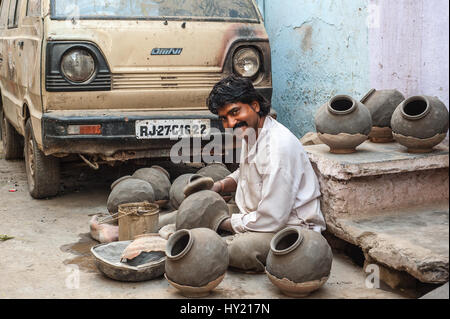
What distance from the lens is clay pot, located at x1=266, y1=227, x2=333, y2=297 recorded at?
2953 mm

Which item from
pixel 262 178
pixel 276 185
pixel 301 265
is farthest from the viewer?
pixel 262 178

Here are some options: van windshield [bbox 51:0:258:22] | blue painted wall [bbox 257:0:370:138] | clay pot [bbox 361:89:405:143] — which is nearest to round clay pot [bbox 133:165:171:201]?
van windshield [bbox 51:0:258:22]

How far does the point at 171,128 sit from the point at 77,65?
887 mm

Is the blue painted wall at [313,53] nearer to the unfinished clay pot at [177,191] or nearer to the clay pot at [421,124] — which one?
the clay pot at [421,124]

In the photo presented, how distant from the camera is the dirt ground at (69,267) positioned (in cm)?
318

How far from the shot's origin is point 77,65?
4676 mm

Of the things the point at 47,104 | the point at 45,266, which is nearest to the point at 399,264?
the point at 45,266

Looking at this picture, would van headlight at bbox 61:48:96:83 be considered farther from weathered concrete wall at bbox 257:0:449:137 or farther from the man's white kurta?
weathered concrete wall at bbox 257:0:449:137

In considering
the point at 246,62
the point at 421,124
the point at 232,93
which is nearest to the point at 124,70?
the point at 246,62

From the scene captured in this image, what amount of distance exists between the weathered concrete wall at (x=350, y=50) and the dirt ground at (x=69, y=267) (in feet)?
4.20

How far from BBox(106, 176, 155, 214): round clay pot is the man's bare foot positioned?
21cm

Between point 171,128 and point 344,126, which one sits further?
point 171,128

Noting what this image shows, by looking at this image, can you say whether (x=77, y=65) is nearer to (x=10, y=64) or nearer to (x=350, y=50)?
(x=10, y=64)

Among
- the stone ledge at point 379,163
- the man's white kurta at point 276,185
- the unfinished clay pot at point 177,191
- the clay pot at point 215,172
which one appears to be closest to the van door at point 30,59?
the unfinished clay pot at point 177,191
